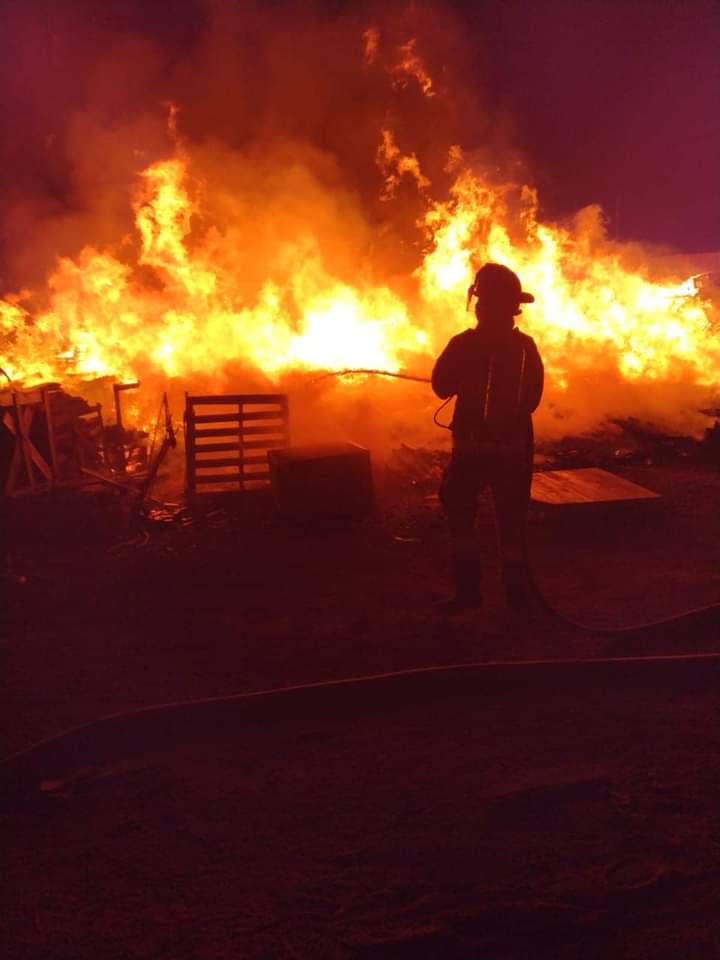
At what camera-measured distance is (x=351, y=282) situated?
1572 cm

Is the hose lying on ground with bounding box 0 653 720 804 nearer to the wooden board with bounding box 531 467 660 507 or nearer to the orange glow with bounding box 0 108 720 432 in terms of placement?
the wooden board with bounding box 531 467 660 507

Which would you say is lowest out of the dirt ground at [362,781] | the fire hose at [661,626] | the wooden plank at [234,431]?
the dirt ground at [362,781]

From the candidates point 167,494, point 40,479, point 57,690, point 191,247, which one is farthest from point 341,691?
point 191,247

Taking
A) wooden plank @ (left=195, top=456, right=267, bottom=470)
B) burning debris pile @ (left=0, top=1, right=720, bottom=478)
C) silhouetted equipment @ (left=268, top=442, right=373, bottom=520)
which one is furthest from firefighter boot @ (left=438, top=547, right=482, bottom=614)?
burning debris pile @ (left=0, top=1, right=720, bottom=478)

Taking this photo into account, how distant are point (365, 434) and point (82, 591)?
670 centimetres

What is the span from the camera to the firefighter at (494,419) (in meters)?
5.09

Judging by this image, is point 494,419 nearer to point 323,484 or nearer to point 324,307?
point 323,484

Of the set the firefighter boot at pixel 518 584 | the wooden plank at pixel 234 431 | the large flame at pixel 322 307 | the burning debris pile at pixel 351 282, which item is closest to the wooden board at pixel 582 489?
the firefighter boot at pixel 518 584

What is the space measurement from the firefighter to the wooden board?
2.30 m

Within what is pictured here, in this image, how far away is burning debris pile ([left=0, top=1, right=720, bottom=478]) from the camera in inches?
545

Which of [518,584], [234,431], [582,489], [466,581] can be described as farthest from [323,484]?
[518,584]

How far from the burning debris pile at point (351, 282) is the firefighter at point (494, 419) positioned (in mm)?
7081

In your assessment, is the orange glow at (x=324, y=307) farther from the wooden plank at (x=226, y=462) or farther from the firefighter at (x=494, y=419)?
the firefighter at (x=494, y=419)

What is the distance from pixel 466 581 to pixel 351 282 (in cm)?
1148
